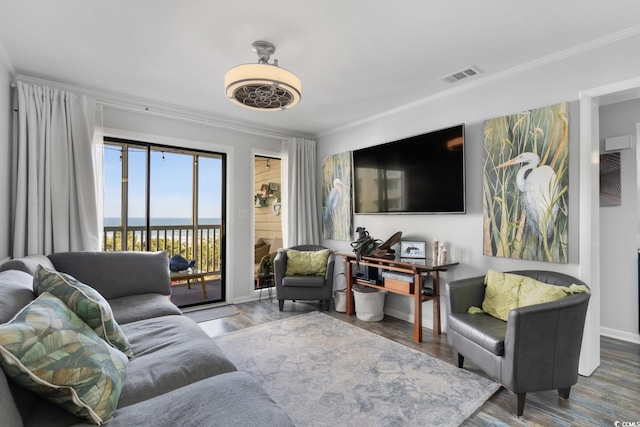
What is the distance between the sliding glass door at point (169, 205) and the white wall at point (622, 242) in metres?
4.38

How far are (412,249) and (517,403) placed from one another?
1.76m

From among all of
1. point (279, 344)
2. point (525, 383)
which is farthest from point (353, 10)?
point (279, 344)

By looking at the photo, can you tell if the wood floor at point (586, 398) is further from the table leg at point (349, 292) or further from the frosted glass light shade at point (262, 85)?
the frosted glass light shade at point (262, 85)

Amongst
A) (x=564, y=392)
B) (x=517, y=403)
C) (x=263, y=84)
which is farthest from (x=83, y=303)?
(x=564, y=392)

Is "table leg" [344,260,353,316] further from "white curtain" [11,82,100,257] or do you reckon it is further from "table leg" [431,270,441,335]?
"white curtain" [11,82,100,257]

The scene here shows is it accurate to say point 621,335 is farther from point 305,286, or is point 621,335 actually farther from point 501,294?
point 305,286

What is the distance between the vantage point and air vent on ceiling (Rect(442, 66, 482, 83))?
2.77m

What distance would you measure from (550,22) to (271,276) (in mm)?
4487

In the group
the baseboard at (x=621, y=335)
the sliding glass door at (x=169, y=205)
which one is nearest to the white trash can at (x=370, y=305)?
the sliding glass door at (x=169, y=205)

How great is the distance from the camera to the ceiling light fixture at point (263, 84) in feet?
7.09

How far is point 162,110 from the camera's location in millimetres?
3701

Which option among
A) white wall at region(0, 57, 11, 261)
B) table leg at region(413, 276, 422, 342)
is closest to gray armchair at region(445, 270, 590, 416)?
table leg at region(413, 276, 422, 342)

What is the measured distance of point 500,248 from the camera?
280 centimetres

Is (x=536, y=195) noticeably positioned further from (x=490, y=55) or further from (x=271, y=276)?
(x=271, y=276)
